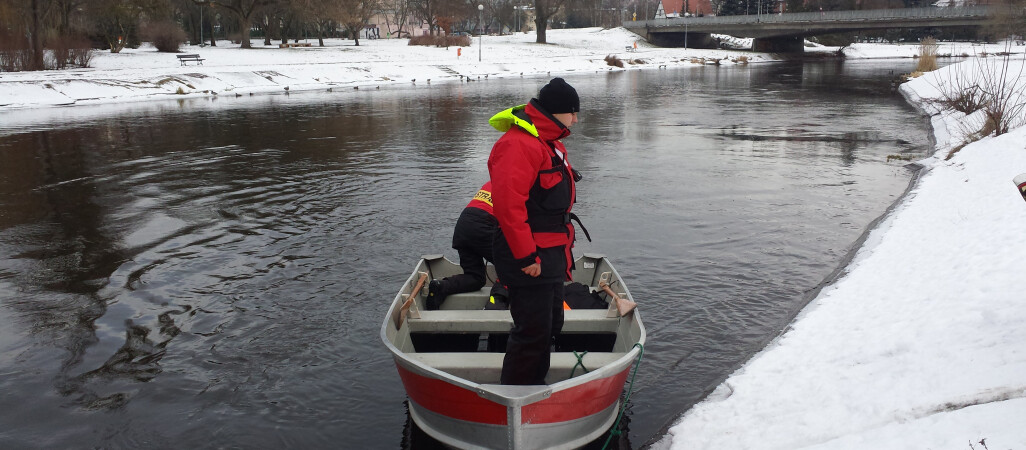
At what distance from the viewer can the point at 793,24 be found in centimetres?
7750

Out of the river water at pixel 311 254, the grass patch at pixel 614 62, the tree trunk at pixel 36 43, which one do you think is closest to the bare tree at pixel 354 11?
the grass patch at pixel 614 62

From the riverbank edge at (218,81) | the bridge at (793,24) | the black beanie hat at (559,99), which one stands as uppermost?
the bridge at (793,24)

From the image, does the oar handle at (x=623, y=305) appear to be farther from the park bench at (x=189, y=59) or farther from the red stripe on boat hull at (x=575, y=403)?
the park bench at (x=189, y=59)

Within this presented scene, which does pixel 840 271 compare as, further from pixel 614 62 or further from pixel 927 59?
pixel 614 62

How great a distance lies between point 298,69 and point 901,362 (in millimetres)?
41903

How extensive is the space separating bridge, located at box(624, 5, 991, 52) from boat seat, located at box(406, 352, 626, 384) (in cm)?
5719

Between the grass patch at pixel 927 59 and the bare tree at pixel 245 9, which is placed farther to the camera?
the bare tree at pixel 245 9

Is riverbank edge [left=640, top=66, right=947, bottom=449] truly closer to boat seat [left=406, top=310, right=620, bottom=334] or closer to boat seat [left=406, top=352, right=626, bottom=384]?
boat seat [left=406, top=352, right=626, bottom=384]

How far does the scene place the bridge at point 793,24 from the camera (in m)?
66.5

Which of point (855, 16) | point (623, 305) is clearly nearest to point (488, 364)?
point (623, 305)

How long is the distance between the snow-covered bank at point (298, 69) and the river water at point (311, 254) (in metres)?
11.3

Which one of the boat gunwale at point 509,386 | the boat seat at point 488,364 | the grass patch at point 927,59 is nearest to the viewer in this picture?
the boat gunwale at point 509,386

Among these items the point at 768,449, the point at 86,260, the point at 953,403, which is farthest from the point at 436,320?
the point at 86,260

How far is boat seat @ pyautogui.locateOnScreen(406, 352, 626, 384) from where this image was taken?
494 cm
